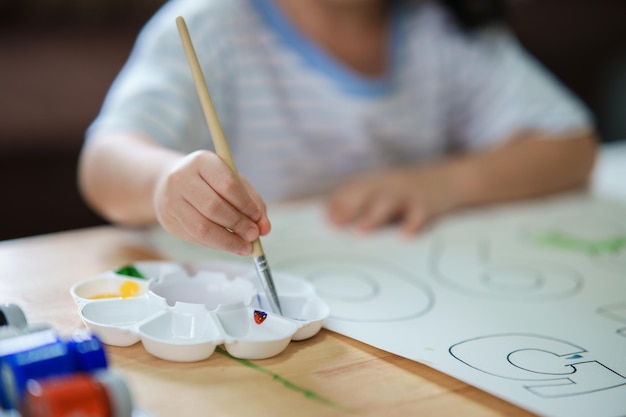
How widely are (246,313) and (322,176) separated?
15.3 inches

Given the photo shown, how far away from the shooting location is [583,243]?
0.50 m

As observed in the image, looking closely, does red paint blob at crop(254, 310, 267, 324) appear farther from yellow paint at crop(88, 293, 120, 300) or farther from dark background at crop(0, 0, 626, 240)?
dark background at crop(0, 0, 626, 240)

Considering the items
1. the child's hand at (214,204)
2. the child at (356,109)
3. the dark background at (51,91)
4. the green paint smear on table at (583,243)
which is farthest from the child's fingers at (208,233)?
the dark background at (51,91)

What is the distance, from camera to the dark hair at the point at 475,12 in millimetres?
692

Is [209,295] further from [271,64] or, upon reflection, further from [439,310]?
[271,64]

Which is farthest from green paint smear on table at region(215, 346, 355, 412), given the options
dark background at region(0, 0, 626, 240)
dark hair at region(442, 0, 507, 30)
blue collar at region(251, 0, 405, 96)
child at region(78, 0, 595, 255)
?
dark background at region(0, 0, 626, 240)

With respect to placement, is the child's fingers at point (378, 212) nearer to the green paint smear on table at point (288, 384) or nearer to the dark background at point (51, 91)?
the green paint smear on table at point (288, 384)

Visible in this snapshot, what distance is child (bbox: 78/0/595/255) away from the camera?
1.64ft

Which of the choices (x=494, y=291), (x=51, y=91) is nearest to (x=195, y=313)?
(x=494, y=291)

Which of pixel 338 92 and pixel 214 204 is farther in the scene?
pixel 338 92

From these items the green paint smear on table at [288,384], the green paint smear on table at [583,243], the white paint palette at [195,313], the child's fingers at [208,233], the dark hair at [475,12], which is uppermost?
the dark hair at [475,12]

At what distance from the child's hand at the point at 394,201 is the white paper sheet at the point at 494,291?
2 centimetres

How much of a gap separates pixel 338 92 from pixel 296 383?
418mm

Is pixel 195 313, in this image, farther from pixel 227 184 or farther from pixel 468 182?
pixel 468 182
